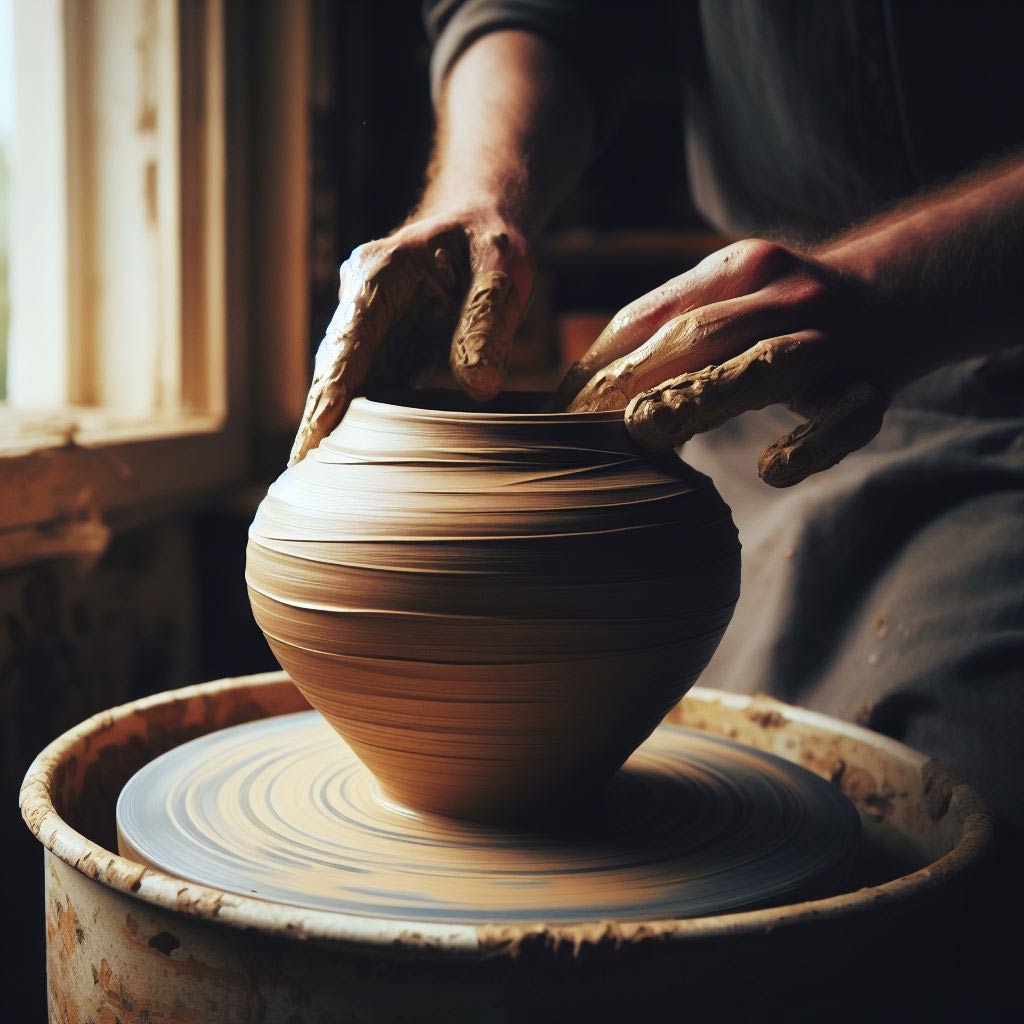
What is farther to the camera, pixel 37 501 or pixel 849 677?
pixel 37 501

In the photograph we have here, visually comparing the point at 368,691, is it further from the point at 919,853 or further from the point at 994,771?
the point at 994,771

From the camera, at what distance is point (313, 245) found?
7.58ft

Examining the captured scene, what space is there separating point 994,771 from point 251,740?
2.32 feet

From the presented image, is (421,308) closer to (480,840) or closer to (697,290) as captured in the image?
(697,290)

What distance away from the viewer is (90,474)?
5.28ft

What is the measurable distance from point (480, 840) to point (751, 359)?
0.42 meters

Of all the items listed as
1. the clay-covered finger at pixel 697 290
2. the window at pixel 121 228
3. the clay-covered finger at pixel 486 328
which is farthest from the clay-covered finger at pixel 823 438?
the window at pixel 121 228

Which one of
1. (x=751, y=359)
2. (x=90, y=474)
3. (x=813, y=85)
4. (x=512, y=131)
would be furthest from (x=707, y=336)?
(x=90, y=474)

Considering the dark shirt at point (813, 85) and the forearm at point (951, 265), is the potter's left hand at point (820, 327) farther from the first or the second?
the dark shirt at point (813, 85)

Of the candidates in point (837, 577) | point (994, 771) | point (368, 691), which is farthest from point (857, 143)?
point (368, 691)

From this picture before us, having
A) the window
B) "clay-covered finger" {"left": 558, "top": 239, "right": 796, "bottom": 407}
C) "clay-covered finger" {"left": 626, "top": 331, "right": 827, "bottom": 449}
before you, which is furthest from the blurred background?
"clay-covered finger" {"left": 626, "top": 331, "right": 827, "bottom": 449}

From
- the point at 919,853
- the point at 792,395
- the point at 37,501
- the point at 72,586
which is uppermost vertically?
the point at 792,395

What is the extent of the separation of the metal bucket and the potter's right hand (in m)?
0.40

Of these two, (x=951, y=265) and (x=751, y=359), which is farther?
(x=951, y=265)
